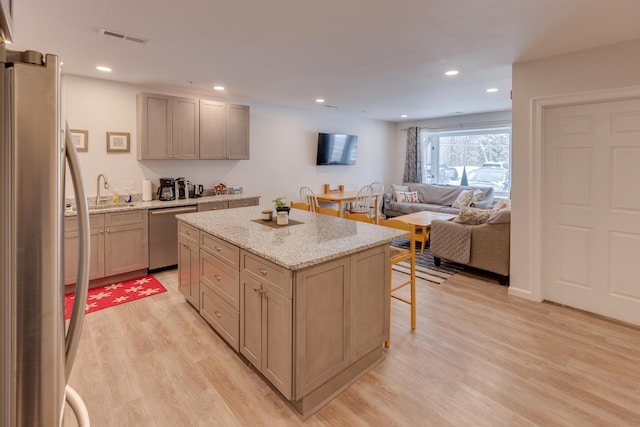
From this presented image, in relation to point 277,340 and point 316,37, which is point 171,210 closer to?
point 316,37

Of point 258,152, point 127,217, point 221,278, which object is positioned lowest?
point 221,278

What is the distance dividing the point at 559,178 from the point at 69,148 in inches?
153

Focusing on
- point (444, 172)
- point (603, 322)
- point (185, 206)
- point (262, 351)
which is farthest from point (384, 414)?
point (444, 172)

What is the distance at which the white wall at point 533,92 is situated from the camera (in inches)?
112

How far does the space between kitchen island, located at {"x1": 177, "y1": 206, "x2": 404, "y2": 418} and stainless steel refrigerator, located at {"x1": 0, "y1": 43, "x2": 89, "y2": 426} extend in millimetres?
1160

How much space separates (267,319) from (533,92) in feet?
10.8

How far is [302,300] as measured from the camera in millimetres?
1844

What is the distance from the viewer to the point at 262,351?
208 cm

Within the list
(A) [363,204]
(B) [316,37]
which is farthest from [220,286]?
(A) [363,204]

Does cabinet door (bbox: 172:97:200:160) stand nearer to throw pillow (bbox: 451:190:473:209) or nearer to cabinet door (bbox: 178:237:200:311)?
cabinet door (bbox: 178:237:200:311)

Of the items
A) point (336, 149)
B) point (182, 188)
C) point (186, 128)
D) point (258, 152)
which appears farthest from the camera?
point (336, 149)

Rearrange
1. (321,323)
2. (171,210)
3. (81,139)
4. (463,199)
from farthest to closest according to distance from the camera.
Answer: (463,199), (171,210), (81,139), (321,323)

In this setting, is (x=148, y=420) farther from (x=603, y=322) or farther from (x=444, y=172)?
(x=444, y=172)

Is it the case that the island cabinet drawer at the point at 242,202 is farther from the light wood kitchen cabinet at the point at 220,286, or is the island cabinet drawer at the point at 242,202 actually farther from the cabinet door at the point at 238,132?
the light wood kitchen cabinet at the point at 220,286
